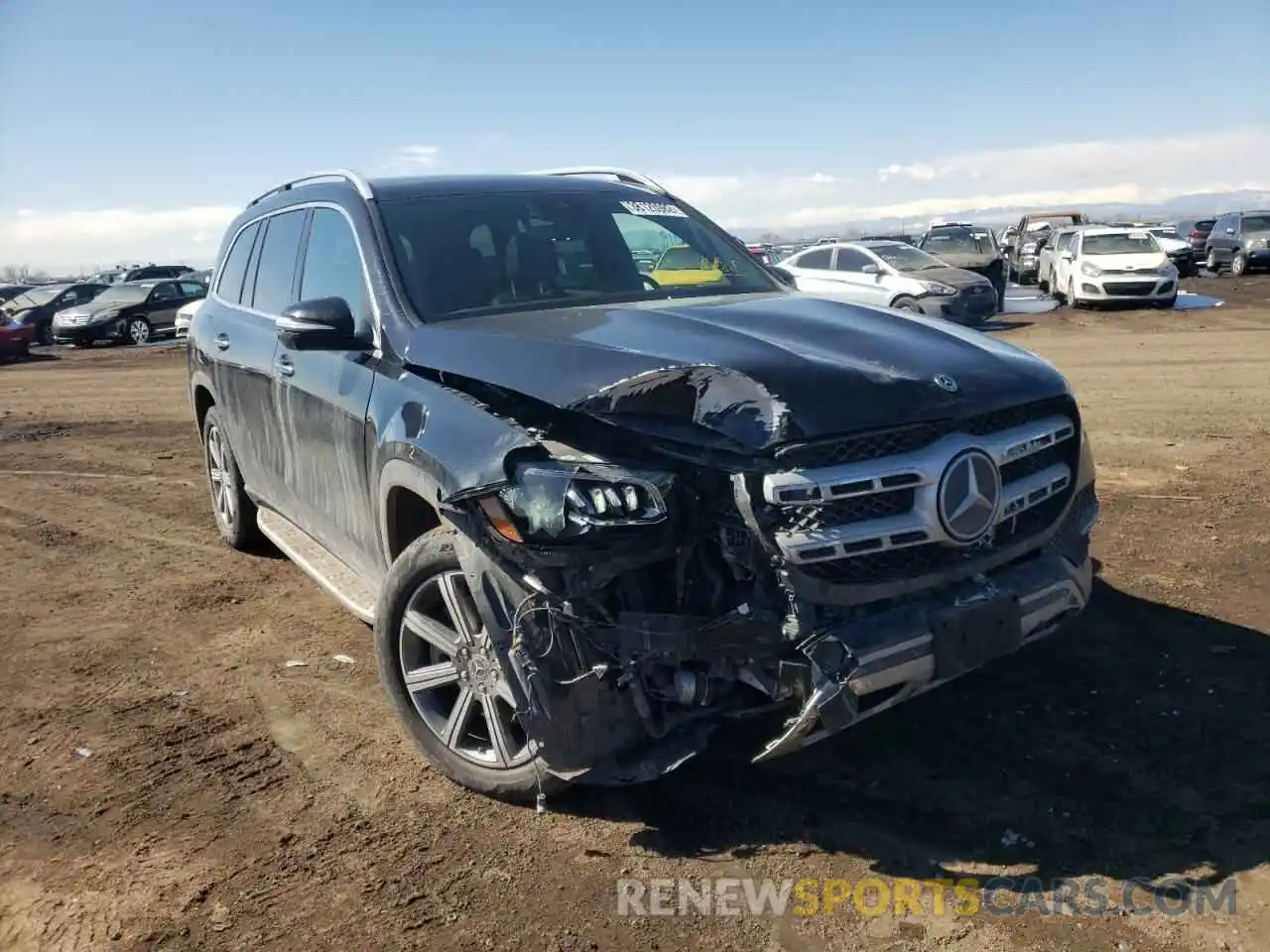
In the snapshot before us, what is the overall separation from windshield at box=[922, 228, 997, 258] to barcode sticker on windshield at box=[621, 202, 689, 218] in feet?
61.0

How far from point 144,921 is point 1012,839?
8.24ft

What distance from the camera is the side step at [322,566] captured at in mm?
4211

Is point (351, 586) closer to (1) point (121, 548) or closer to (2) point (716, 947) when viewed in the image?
(2) point (716, 947)

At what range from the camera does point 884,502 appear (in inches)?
120

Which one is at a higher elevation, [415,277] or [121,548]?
[415,277]

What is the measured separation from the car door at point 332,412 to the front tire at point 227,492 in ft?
4.45

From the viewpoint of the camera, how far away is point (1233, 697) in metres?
4.03

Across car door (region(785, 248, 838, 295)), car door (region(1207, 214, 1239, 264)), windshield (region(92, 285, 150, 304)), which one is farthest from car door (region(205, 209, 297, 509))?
car door (region(1207, 214, 1239, 264))

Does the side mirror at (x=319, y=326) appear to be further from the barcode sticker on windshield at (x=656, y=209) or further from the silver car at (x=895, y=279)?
the silver car at (x=895, y=279)

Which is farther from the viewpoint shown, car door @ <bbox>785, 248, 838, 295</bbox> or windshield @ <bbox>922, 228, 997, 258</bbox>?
windshield @ <bbox>922, 228, 997, 258</bbox>

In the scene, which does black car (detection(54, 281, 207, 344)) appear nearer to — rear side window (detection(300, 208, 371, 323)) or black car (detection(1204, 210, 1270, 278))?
rear side window (detection(300, 208, 371, 323))

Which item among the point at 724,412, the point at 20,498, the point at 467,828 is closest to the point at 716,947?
the point at 467,828

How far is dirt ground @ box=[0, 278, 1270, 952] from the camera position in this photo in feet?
9.61

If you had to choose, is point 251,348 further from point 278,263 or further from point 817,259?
point 817,259
